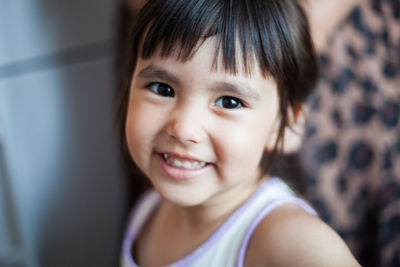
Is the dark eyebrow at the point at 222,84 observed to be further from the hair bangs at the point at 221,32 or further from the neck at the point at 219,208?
the neck at the point at 219,208

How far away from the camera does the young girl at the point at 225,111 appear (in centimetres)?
60

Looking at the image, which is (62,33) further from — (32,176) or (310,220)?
(310,220)

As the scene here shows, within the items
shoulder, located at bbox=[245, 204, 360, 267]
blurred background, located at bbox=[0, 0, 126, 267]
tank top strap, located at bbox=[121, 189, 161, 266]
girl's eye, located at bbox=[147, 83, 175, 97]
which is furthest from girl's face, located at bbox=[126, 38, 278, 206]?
blurred background, located at bbox=[0, 0, 126, 267]

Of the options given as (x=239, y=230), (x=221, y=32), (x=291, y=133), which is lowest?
(x=239, y=230)

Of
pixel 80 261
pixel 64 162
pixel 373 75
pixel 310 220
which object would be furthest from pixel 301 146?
pixel 80 261

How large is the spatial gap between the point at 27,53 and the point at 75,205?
548mm

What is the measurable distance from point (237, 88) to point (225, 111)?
0.13 ft

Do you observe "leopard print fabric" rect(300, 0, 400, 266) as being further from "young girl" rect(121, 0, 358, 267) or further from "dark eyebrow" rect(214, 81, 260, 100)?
"dark eyebrow" rect(214, 81, 260, 100)

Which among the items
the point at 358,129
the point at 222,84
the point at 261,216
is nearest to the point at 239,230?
the point at 261,216

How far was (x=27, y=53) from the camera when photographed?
1167 mm

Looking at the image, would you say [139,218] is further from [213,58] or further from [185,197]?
[213,58]

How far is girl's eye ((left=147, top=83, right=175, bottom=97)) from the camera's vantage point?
647 mm

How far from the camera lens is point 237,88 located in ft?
2.00

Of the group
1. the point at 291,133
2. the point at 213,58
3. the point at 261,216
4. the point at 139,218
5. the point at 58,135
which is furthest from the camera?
the point at 58,135
